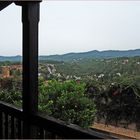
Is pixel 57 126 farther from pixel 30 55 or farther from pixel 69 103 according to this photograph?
pixel 69 103

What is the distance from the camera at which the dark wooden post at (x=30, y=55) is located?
7.93 feet

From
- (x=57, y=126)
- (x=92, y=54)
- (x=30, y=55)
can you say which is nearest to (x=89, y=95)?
(x=92, y=54)

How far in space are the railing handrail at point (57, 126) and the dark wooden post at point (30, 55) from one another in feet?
0.31

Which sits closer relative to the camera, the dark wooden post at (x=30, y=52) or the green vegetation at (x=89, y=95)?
the dark wooden post at (x=30, y=52)

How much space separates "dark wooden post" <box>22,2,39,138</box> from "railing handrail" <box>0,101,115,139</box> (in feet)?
0.31

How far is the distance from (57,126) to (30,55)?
0.66m

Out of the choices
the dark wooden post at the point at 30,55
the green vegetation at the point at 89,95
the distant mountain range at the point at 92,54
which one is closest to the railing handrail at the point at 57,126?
the dark wooden post at the point at 30,55

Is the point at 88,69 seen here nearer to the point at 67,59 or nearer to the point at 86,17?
the point at 67,59

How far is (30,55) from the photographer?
2.43 meters

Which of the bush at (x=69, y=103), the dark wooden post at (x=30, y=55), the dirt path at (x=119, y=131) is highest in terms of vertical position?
the dark wooden post at (x=30, y=55)

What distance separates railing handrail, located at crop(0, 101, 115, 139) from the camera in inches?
66.9

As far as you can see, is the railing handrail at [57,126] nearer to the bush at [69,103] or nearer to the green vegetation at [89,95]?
the green vegetation at [89,95]

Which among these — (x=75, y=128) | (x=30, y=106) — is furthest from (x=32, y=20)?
(x=75, y=128)

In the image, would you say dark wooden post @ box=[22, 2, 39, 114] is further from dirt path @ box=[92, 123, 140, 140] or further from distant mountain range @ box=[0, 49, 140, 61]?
distant mountain range @ box=[0, 49, 140, 61]
